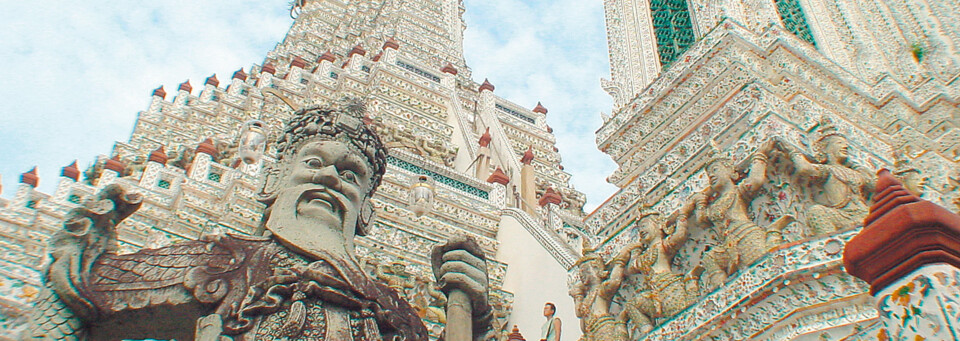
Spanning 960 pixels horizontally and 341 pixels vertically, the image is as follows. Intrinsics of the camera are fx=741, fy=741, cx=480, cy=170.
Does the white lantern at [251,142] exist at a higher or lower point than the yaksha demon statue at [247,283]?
higher

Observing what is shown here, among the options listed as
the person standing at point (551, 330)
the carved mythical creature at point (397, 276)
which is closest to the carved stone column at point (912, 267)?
the person standing at point (551, 330)

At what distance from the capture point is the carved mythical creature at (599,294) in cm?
369

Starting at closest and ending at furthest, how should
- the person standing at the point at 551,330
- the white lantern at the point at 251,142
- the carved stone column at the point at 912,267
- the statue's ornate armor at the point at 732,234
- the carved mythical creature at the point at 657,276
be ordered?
the carved stone column at the point at 912,267
the statue's ornate armor at the point at 732,234
the carved mythical creature at the point at 657,276
the white lantern at the point at 251,142
the person standing at the point at 551,330

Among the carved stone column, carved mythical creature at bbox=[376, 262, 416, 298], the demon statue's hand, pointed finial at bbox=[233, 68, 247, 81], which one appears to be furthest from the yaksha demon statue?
pointed finial at bbox=[233, 68, 247, 81]

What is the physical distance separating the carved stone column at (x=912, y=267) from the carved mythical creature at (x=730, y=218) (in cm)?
134

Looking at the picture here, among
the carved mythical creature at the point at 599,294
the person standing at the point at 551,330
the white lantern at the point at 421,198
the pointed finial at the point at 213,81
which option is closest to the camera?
the carved mythical creature at the point at 599,294

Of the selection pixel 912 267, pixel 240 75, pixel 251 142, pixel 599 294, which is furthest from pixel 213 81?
pixel 912 267

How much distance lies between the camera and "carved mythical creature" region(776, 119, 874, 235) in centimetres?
301

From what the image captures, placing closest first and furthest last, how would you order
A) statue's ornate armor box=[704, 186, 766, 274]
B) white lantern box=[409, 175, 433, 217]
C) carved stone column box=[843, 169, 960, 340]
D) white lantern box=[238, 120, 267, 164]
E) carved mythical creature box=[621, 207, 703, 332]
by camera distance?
carved stone column box=[843, 169, 960, 340], statue's ornate armor box=[704, 186, 766, 274], carved mythical creature box=[621, 207, 703, 332], white lantern box=[238, 120, 267, 164], white lantern box=[409, 175, 433, 217]

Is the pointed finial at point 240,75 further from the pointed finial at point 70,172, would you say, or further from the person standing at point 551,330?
the person standing at point 551,330

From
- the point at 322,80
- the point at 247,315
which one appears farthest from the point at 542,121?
the point at 247,315

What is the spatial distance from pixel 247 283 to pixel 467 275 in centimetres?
92

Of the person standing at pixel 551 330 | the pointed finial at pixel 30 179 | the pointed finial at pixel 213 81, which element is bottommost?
the person standing at pixel 551 330

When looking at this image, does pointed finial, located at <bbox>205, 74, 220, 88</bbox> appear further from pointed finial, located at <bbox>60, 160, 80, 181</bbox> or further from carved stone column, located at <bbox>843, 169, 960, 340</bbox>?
carved stone column, located at <bbox>843, 169, 960, 340</bbox>
